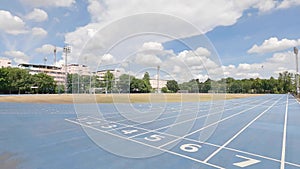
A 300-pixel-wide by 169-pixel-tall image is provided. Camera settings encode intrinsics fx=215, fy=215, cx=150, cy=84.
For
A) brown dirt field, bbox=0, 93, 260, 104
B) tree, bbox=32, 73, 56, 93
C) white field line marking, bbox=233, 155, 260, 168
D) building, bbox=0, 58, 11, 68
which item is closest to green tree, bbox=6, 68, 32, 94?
tree, bbox=32, 73, 56, 93

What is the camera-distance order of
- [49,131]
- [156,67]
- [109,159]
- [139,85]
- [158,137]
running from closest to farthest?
1. [109,159]
2. [158,137]
3. [49,131]
4. [156,67]
5. [139,85]

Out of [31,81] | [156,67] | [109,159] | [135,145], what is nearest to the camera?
[109,159]

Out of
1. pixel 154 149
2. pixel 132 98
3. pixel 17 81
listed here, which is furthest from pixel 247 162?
pixel 17 81

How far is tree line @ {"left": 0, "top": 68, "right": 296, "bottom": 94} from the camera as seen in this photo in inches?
441

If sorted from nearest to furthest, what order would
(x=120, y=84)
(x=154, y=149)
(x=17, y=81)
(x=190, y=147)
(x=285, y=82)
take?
1. (x=154, y=149)
2. (x=190, y=147)
3. (x=120, y=84)
4. (x=17, y=81)
5. (x=285, y=82)

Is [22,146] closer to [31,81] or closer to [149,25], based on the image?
[149,25]

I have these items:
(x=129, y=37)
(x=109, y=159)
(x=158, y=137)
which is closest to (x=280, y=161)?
(x=158, y=137)

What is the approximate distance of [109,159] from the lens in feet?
15.9

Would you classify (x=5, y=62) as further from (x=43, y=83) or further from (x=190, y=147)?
(x=190, y=147)

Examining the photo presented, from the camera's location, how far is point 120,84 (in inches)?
460

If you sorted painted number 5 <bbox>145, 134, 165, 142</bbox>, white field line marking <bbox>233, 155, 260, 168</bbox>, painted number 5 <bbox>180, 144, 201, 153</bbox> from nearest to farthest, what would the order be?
white field line marking <bbox>233, 155, 260, 168</bbox>, painted number 5 <bbox>180, 144, 201, 153</bbox>, painted number 5 <bbox>145, 134, 165, 142</bbox>

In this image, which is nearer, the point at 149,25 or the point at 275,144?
the point at 149,25

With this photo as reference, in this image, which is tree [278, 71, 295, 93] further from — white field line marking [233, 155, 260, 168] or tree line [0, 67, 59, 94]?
white field line marking [233, 155, 260, 168]

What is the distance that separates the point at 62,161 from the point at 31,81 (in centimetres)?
5257
